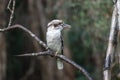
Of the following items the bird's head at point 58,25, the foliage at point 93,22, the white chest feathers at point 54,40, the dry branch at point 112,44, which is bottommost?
the dry branch at point 112,44

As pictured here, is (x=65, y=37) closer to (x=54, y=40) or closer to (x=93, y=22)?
(x=93, y=22)

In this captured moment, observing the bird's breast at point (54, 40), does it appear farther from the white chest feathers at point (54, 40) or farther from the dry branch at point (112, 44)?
the dry branch at point (112, 44)

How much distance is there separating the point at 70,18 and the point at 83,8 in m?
0.78

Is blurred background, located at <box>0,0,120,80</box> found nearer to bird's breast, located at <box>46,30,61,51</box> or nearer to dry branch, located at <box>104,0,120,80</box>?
bird's breast, located at <box>46,30,61,51</box>

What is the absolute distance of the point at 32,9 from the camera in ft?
24.0

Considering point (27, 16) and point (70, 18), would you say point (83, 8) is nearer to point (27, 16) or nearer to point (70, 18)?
point (70, 18)

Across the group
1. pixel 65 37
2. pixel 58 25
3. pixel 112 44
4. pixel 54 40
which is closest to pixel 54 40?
pixel 54 40

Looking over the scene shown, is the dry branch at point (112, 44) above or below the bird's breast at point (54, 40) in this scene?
below

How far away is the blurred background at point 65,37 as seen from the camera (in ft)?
19.6

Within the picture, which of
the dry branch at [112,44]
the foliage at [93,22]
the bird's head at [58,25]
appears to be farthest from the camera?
the foliage at [93,22]

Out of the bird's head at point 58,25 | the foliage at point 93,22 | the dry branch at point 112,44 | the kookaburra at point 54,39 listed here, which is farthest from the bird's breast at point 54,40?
the foliage at point 93,22

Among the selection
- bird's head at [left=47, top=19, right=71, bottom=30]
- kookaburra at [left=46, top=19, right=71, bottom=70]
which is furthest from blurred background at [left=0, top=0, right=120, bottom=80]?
bird's head at [left=47, top=19, right=71, bottom=30]

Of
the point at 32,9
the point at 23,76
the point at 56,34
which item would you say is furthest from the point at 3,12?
the point at 56,34

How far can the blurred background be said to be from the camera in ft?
19.6
